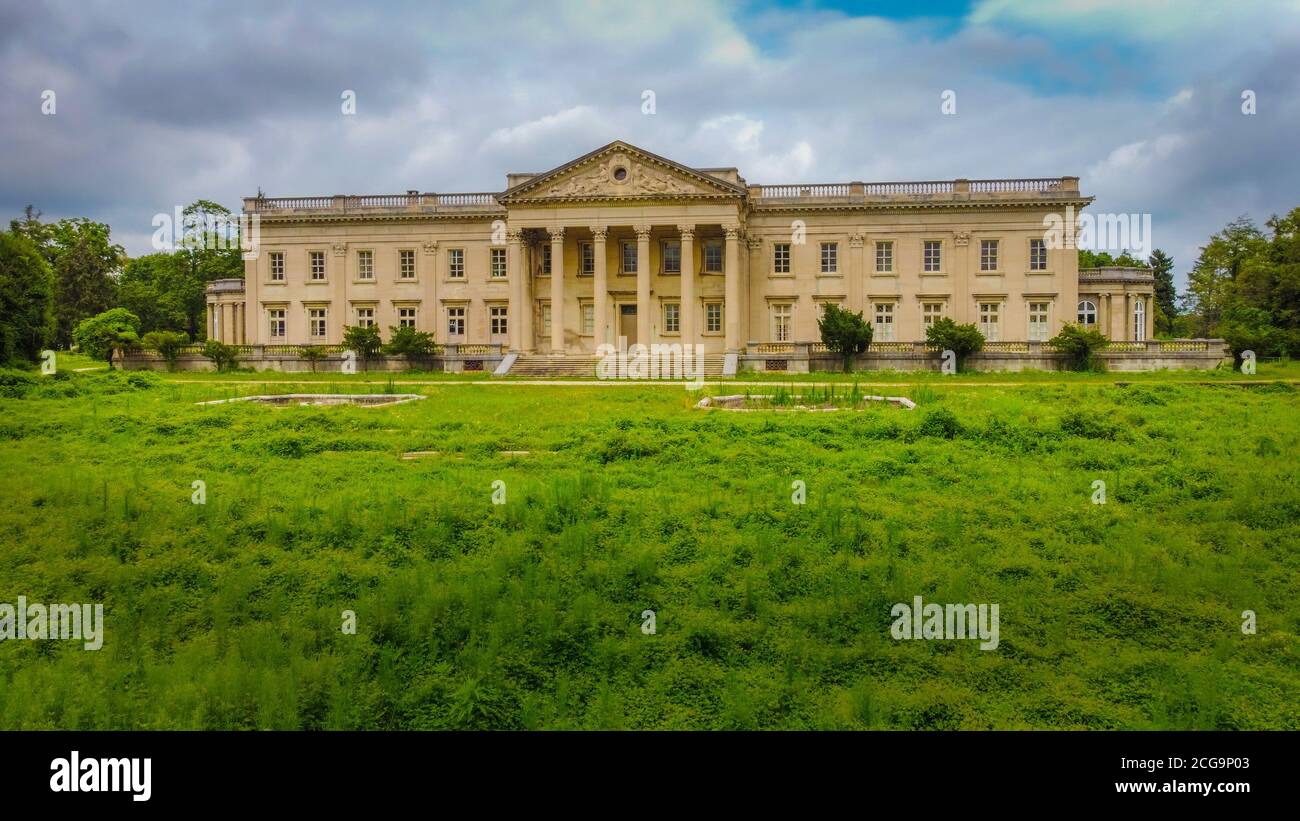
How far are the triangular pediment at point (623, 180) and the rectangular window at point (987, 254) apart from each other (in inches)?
569

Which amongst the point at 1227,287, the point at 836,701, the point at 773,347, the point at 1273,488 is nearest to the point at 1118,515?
the point at 1273,488

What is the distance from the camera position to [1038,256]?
49.9m

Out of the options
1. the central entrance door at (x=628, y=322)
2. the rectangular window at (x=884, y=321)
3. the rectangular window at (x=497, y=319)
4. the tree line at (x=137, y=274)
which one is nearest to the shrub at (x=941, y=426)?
the rectangular window at (x=884, y=321)

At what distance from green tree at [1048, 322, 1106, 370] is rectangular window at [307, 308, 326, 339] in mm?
41959

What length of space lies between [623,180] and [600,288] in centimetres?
596

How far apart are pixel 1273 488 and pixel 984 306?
129 feet

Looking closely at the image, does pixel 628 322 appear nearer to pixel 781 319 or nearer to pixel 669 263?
pixel 669 263

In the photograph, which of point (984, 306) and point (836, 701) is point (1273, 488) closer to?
point (836, 701)

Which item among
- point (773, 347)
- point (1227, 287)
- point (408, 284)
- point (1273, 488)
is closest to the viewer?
point (1273, 488)

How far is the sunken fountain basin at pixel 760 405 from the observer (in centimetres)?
2202

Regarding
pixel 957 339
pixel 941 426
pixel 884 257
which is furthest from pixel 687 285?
pixel 941 426

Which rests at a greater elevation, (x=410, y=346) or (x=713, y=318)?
(x=713, y=318)

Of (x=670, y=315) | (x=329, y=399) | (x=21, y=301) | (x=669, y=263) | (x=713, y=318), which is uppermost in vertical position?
(x=669, y=263)
